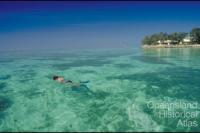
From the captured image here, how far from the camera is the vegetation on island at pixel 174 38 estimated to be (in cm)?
8803

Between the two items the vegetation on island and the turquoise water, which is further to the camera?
the vegetation on island

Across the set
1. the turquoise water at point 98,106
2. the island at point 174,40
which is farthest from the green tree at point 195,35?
the turquoise water at point 98,106

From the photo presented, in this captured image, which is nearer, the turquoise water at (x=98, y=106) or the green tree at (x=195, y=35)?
the turquoise water at (x=98, y=106)

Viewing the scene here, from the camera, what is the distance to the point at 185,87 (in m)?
15.4

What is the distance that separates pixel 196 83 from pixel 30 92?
13.1 metres

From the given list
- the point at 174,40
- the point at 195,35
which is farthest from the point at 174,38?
the point at 195,35

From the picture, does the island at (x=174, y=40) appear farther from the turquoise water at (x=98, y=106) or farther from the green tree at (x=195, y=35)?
the turquoise water at (x=98, y=106)

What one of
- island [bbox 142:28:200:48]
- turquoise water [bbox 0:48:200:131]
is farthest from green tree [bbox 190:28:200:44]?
turquoise water [bbox 0:48:200:131]

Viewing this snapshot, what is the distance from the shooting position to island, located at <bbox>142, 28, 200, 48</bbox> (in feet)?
289

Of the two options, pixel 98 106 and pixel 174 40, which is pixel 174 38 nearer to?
pixel 174 40

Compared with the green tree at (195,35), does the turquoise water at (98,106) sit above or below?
below

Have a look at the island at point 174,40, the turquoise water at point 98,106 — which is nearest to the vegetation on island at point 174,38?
the island at point 174,40

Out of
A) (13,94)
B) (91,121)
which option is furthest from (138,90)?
(13,94)

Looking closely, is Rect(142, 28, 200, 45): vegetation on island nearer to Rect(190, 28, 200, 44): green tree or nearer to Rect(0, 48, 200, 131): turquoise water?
Rect(190, 28, 200, 44): green tree
